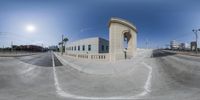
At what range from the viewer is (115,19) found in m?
27.0

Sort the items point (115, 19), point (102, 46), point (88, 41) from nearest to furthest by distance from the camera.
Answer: point (115, 19), point (102, 46), point (88, 41)

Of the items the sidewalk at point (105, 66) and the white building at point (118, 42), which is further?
the white building at point (118, 42)

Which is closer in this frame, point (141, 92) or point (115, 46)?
point (141, 92)

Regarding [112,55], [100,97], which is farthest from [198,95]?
[112,55]

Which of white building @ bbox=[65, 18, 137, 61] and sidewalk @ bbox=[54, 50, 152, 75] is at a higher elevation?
white building @ bbox=[65, 18, 137, 61]

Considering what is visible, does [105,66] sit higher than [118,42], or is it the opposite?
[118,42]

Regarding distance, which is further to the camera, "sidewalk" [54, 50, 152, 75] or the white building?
the white building

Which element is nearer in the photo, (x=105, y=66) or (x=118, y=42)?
(x=105, y=66)

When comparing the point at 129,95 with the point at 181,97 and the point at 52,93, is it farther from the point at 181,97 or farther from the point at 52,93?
the point at 52,93

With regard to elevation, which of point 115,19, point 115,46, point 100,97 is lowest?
point 100,97

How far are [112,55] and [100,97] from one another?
15059mm

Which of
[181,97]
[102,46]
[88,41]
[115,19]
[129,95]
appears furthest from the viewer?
[88,41]

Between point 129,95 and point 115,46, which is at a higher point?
point 115,46

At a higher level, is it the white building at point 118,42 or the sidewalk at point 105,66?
the white building at point 118,42
